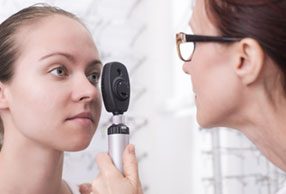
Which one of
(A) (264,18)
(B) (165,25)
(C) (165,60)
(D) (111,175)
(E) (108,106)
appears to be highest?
(B) (165,25)

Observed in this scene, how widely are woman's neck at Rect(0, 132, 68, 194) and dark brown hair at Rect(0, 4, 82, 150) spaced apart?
0.15 metres

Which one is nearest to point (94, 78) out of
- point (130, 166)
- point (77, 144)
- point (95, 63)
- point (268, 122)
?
point (95, 63)

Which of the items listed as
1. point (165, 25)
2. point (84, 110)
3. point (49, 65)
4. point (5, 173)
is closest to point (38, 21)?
point (49, 65)

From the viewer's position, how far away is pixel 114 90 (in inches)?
30.8

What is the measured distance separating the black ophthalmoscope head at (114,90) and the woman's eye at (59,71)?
0.11 metres

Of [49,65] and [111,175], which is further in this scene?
[49,65]

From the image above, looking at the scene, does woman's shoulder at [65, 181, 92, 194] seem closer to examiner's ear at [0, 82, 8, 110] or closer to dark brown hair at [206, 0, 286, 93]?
examiner's ear at [0, 82, 8, 110]

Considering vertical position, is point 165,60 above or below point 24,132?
above

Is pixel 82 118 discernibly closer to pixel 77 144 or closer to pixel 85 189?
pixel 77 144

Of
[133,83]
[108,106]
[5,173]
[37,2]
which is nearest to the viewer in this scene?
[108,106]

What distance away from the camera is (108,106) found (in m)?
0.79

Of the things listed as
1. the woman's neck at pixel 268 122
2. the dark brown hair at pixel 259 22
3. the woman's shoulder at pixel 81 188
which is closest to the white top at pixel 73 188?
the woman's shoulder at pixel 81 188

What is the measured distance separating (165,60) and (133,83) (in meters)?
0.14

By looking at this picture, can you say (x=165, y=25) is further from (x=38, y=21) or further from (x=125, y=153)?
(x=125, y=153)
